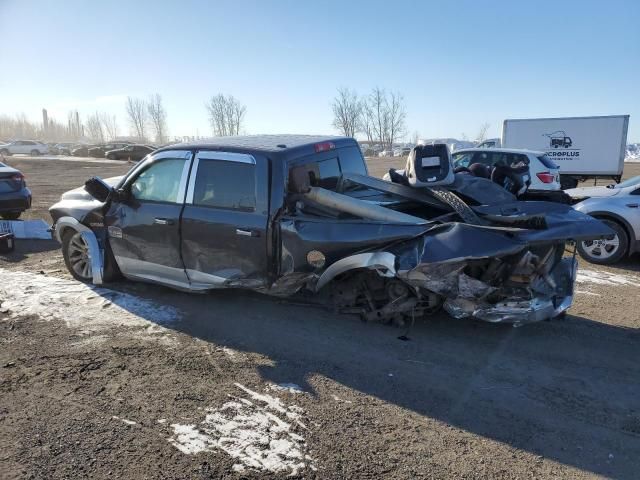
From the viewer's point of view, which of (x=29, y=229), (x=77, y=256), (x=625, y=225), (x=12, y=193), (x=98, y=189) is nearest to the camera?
(x=98, y=189)

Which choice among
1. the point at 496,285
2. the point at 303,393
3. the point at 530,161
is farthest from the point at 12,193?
the point at 530,161

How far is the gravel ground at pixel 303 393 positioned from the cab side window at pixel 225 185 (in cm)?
117

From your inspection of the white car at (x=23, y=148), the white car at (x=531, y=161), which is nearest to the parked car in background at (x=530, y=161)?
the white car at (x=531, y=161)

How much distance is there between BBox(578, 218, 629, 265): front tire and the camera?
7.18 meters

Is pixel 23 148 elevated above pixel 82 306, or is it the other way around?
pixel 23 148

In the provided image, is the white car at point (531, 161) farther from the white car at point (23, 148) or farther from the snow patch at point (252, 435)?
the white car at point (23, 148)

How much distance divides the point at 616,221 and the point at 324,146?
16.1 ft

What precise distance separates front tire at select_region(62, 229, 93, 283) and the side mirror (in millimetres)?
782

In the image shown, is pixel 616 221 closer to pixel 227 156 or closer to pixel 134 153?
pixel 227 156

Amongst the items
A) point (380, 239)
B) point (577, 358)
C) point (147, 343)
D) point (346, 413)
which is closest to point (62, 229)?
point (147, 343)

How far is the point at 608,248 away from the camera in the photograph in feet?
24.0

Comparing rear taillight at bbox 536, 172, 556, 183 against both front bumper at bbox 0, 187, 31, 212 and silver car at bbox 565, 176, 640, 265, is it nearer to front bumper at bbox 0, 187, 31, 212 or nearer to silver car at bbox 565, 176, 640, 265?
silver car at bbox 565, 176, 640, 265

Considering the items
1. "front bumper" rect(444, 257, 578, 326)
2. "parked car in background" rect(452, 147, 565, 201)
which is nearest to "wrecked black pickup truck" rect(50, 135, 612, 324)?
"front bumper" rect(444, 257, 578, 326)

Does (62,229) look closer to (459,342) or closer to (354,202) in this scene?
(354,202)
